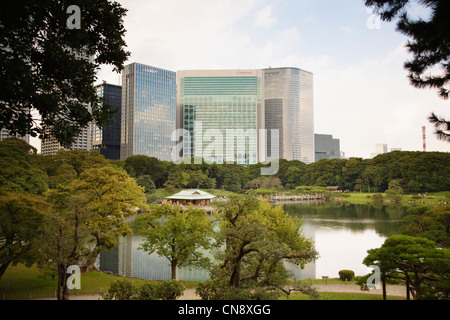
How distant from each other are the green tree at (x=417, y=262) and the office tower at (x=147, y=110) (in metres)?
63.4

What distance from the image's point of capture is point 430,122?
556cm

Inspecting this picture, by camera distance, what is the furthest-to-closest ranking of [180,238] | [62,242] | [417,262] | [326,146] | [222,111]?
[326,146] < [222,111] < [180,238] < [62,242] < [417,262]

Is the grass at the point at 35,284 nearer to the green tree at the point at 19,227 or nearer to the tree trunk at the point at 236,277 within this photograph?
the green tree at the point at 19,227

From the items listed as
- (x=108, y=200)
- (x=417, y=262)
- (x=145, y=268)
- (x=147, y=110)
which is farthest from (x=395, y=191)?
(x=147, y=110)

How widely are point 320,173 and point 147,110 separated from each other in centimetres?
4129

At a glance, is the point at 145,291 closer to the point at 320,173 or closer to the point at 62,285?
the point at 62,285

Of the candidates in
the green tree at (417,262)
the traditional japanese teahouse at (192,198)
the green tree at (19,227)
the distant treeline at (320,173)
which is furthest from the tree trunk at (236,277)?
Answer: the distant treeline at (320,173)

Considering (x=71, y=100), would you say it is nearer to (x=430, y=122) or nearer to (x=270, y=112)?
(x=430, y=122)

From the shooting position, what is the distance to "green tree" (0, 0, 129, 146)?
464cm

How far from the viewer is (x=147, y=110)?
69.1 meters

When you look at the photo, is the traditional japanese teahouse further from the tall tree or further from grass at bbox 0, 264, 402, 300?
the tall tree

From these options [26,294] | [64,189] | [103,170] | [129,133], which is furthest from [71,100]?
[129,133]

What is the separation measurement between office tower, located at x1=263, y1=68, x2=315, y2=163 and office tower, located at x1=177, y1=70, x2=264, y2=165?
24.5 m

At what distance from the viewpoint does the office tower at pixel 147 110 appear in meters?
67.2
